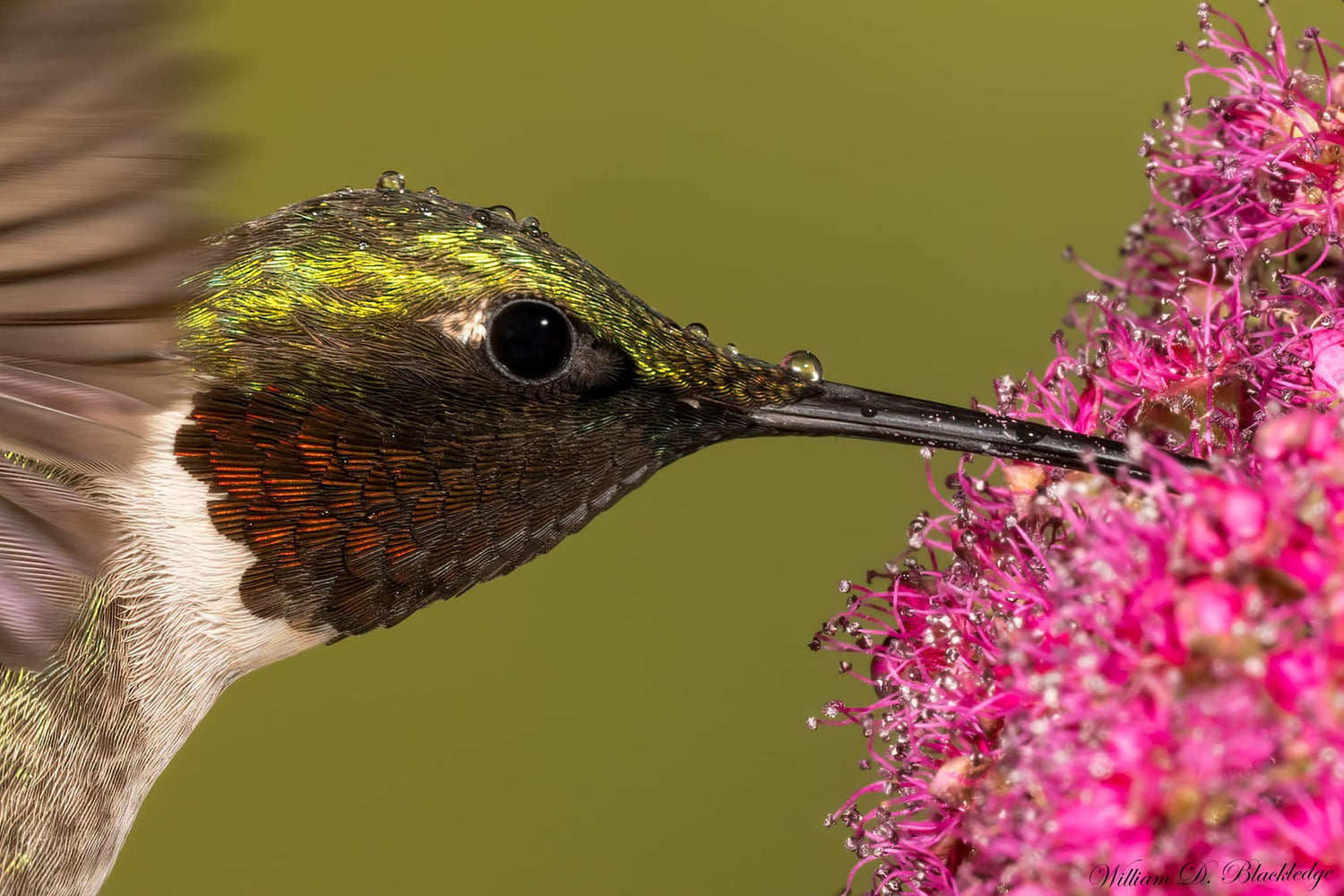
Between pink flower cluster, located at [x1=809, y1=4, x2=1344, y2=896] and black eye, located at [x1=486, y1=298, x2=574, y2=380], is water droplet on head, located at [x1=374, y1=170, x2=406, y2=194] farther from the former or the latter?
pink flower cluster, located at [x1=809, y1=4, x2=1344, y2=896]

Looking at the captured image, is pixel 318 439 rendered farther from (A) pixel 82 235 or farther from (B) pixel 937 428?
(B) pixel 937 428

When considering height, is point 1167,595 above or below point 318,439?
above

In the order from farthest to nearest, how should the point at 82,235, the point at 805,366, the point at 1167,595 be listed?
1. the point at 805,366
2. the point at 82,235
3. the point at 1167,595

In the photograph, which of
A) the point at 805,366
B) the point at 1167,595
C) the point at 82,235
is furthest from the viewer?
the point at 805,366

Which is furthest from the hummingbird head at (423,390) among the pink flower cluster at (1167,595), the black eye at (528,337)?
the pink flower cluster at (1167,595)

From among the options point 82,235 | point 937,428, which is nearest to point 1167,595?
point 937,428

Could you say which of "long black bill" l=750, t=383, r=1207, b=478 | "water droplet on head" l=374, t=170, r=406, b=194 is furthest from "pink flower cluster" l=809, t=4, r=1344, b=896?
"water droplet on head" l=374, t=170, r=406, b=194
